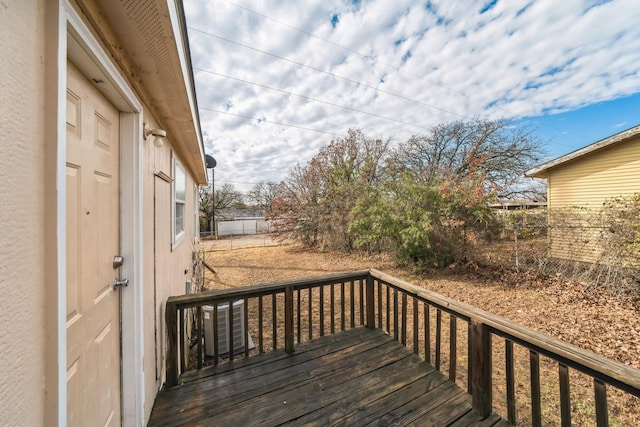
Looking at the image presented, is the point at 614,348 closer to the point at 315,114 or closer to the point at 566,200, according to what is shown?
the point at 566,200

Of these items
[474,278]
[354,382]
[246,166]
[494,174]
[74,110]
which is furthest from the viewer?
[246,166]

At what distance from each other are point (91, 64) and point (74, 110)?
217 mm

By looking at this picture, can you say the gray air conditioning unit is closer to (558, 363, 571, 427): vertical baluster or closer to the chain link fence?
(558, 363, 571, 427): vertical baluster

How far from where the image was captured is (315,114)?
10.2 metres

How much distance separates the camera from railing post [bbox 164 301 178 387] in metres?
2.01

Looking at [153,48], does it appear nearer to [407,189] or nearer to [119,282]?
[119,282]

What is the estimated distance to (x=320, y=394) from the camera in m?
1.94

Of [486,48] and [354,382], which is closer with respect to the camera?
[354,382]

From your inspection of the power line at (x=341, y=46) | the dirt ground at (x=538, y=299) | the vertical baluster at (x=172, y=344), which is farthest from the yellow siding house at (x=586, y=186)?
the vertical baluster at (x=172, y=344)

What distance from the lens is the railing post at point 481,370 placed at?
1753 millimetres

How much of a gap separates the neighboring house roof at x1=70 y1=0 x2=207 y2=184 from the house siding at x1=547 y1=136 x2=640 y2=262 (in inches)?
306

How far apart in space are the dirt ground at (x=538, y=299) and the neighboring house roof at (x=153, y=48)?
4.17 meters

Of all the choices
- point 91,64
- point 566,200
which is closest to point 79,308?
point 91,64

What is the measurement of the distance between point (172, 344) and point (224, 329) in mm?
988
